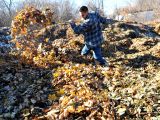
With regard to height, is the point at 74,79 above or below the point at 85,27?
below

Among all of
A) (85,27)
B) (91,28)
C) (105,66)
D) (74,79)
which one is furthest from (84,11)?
(74,79)

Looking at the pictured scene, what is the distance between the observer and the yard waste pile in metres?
6.02

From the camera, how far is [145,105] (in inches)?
235

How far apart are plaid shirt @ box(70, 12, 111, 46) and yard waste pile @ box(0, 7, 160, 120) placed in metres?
0.66

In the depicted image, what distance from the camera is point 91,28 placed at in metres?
8.59

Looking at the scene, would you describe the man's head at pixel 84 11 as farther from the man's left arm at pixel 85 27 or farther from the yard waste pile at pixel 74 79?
the yard waste pile at pixel 74 79

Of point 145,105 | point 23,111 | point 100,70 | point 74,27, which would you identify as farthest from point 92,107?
point 74,27

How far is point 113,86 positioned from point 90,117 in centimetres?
149

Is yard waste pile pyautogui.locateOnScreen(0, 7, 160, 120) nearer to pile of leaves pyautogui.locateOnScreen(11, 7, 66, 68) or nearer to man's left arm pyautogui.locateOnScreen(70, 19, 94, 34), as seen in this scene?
pile of leaves pyautogui.locateOnScreen(11, 7, 66, 68)

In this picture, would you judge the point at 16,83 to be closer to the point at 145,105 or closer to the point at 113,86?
the point at 113,86

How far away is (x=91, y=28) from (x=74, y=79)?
5.11 feet

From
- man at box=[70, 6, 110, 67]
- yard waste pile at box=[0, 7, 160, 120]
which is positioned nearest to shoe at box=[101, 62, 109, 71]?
man at box=[70, 6, 110, 67]

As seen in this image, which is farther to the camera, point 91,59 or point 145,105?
point 91,59

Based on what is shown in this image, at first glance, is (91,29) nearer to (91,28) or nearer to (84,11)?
(91,28)
